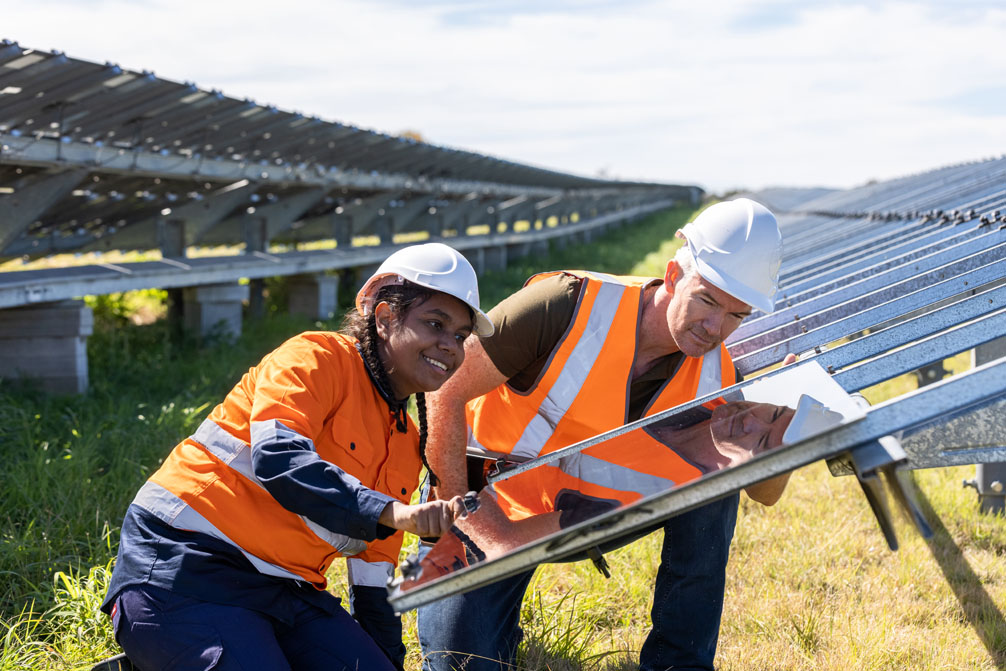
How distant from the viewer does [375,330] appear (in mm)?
2441

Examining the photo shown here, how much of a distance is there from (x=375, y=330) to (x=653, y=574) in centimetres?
158

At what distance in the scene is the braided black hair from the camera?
2.37 meters

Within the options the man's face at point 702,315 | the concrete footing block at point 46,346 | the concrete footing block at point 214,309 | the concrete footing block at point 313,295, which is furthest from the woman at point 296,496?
the concrete footing block at point 313,295

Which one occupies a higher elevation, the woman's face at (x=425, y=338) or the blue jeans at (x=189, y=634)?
the woman's face at (x=425, y=338)

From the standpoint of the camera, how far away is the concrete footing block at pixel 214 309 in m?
7.51

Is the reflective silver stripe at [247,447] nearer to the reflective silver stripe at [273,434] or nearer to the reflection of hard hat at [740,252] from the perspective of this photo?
the reflective silver stripe at [273,434]

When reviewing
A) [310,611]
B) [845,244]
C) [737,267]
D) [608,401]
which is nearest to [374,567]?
[310,611]

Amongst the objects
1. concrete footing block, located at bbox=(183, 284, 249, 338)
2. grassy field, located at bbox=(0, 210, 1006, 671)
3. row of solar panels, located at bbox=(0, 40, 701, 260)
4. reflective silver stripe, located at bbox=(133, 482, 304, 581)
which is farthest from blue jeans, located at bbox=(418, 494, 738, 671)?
concrete footing block, located at bbox=(183, 284, 249, 338)

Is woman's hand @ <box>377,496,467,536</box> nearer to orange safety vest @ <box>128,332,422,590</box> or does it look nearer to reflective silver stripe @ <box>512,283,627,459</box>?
orange safety vest @ <box>128,332,422,590</box>

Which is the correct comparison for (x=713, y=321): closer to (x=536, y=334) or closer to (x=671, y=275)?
(x=671, y=275)

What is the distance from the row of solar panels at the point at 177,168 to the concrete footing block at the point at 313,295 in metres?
0.63

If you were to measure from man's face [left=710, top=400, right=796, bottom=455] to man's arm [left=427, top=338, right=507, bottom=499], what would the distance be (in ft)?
2.03

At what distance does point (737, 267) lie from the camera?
2564 millimetres

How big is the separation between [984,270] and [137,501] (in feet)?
7.78
